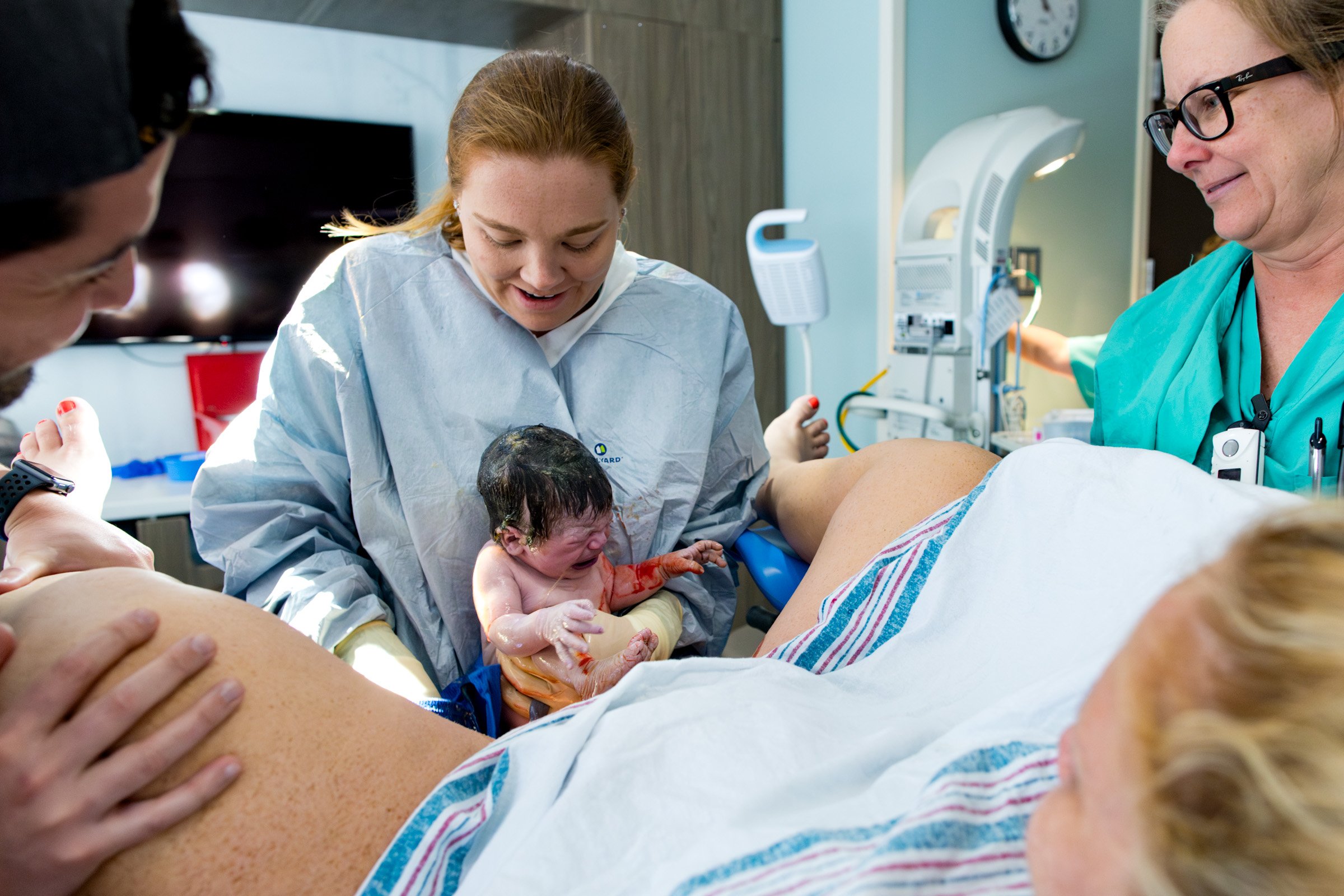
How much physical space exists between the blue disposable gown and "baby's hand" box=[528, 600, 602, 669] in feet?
0.79

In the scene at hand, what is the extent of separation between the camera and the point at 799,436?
1724 mm

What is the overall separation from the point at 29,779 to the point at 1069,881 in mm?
617

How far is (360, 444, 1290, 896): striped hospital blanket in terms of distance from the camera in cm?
53

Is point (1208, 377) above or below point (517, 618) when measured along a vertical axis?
above

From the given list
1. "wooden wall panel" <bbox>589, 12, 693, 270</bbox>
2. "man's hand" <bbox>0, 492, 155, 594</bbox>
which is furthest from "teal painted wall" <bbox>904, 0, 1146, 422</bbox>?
"man's hand" <bbox>0, 492, 155, 594</bbox>

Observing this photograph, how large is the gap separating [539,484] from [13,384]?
0.60m

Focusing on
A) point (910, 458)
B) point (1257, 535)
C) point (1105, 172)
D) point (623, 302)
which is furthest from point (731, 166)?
point (1257, 535)

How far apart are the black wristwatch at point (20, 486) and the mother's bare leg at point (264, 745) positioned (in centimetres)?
30

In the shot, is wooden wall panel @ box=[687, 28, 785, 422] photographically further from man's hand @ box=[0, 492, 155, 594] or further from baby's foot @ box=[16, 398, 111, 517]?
man's hand @ box=[0, 492, 155, 594]

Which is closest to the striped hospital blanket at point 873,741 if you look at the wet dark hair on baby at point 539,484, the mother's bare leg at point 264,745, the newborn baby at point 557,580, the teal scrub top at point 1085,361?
the mother's bare leg at point 264,745

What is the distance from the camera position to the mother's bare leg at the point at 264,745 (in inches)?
24.4

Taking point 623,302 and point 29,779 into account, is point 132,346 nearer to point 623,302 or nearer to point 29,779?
point 623,302

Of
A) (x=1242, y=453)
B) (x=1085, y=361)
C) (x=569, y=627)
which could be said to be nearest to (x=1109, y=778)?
(x=569, y=627)

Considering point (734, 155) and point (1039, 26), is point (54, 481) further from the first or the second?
point (1039, 26)
